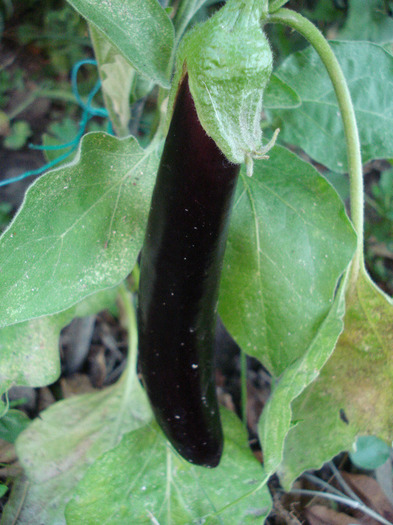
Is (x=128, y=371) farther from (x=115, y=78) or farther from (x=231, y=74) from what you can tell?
(x=231, y=74)

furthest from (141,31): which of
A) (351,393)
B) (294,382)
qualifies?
(351,393)

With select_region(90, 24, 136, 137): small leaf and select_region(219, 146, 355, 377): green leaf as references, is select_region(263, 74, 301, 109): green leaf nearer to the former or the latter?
select_region(219, 146, 355, 377): green leaf

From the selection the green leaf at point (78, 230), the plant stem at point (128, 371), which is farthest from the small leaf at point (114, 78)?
the plant stem at point (128, 371)

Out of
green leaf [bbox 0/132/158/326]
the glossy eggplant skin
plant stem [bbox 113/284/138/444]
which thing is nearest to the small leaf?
green leaf [bbox 0/132/158/326]

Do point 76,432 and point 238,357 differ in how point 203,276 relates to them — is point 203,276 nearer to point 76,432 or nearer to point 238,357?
point 76,432

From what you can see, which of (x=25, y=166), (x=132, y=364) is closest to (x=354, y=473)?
(x=132, y=364)

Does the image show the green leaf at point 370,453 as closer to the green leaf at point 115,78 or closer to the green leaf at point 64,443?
the green leaf at point 64,443

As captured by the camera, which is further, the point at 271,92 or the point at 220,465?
the point at 220,465
